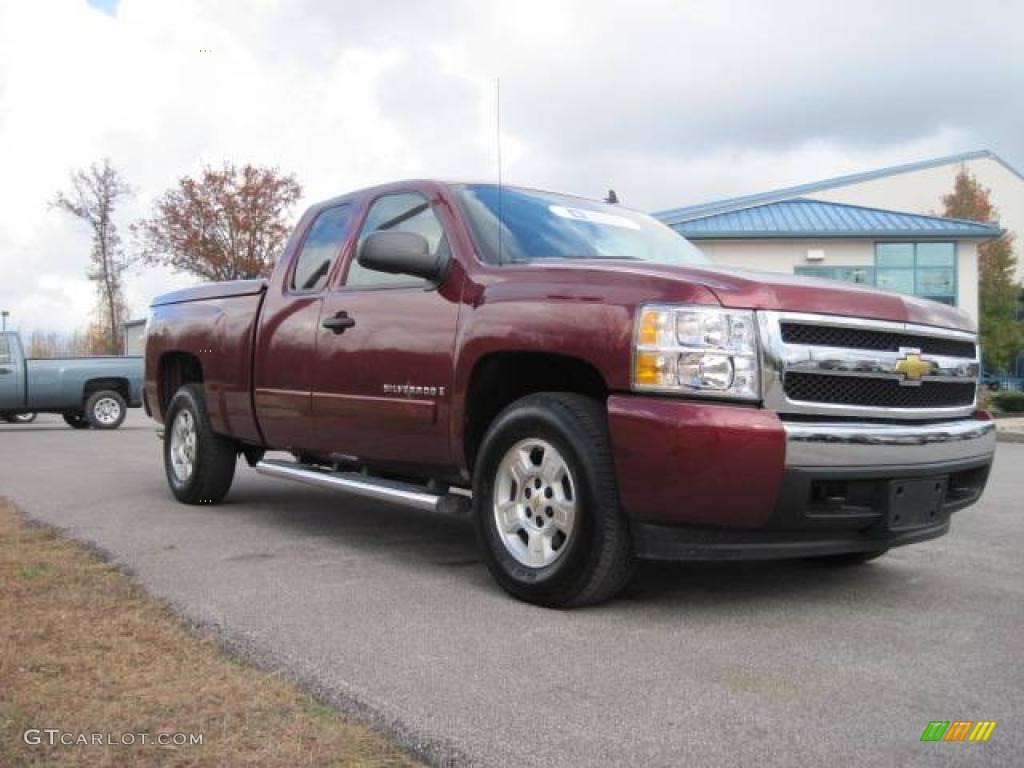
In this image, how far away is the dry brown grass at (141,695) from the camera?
2.63m

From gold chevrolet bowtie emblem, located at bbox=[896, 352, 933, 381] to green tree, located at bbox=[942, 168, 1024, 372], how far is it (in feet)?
116

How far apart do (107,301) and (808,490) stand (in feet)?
134

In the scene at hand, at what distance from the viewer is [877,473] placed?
12.7 ft

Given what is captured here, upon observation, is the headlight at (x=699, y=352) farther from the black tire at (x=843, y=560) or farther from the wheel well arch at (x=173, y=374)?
the wheel well arch at (x=173, y=374)

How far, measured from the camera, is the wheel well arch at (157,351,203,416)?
24.2ft

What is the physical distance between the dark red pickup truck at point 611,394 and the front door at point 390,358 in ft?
0.04

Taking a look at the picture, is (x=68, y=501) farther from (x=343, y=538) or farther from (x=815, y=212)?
(x=815, y=212)

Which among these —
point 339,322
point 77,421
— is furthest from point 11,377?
point 339,322

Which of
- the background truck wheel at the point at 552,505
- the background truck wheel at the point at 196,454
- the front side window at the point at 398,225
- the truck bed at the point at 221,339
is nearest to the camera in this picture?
the background truck wheel at the point at 552,505

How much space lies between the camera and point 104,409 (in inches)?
693

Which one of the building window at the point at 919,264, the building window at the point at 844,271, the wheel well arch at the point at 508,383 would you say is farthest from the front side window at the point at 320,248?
the building window at the point at 919,264

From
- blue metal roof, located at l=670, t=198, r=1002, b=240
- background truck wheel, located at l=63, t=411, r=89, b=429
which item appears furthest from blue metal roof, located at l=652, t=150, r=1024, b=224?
background truck wheel, located at l=63, t=411, r=89, b=429

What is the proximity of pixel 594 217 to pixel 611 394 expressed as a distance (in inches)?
67.3

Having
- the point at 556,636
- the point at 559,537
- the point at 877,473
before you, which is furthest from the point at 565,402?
the point at 877,473
